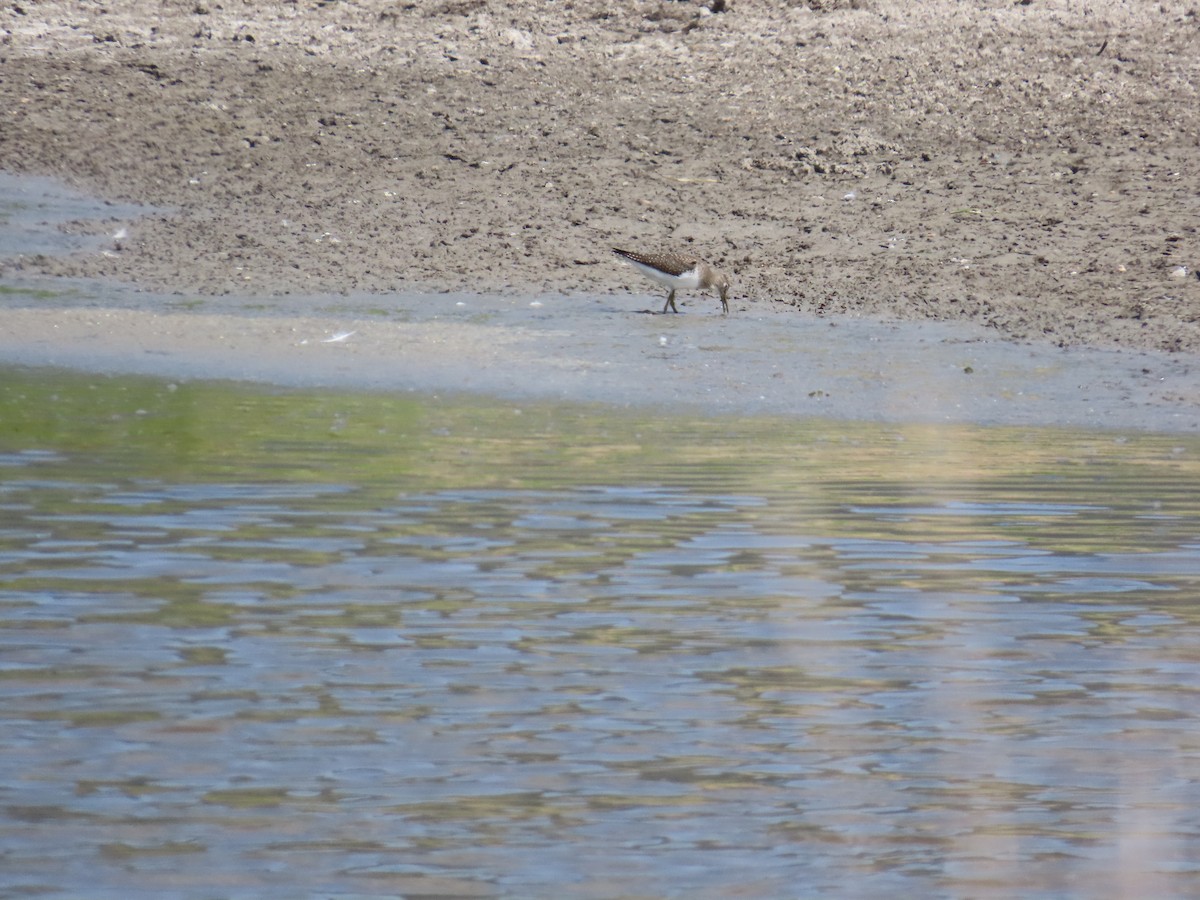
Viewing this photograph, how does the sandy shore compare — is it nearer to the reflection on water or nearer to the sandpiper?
the sandpiper

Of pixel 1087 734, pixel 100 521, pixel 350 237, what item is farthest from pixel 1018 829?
pixel 350 237

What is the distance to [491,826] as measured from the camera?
4.03 m

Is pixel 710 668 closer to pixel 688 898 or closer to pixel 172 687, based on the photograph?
pixel 172 687

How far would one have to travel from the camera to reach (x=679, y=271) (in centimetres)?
1307

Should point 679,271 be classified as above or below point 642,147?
below

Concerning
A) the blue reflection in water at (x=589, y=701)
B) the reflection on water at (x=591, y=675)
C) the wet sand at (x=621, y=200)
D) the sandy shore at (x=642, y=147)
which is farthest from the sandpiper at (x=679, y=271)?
the blue reflection in water at (x=589, y=701)

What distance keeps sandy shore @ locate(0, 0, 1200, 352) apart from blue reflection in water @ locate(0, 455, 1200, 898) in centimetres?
650

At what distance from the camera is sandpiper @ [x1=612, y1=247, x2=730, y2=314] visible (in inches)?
515

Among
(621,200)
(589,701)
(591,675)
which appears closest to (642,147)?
(621,200)

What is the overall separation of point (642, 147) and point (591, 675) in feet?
37.9

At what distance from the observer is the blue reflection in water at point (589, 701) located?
387 cm

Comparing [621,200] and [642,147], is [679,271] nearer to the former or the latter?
[621,200]

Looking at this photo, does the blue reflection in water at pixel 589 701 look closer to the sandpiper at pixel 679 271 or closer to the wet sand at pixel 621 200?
Result: the wet sand at pixel 621 200

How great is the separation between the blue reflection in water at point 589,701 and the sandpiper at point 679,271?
5.63 m
